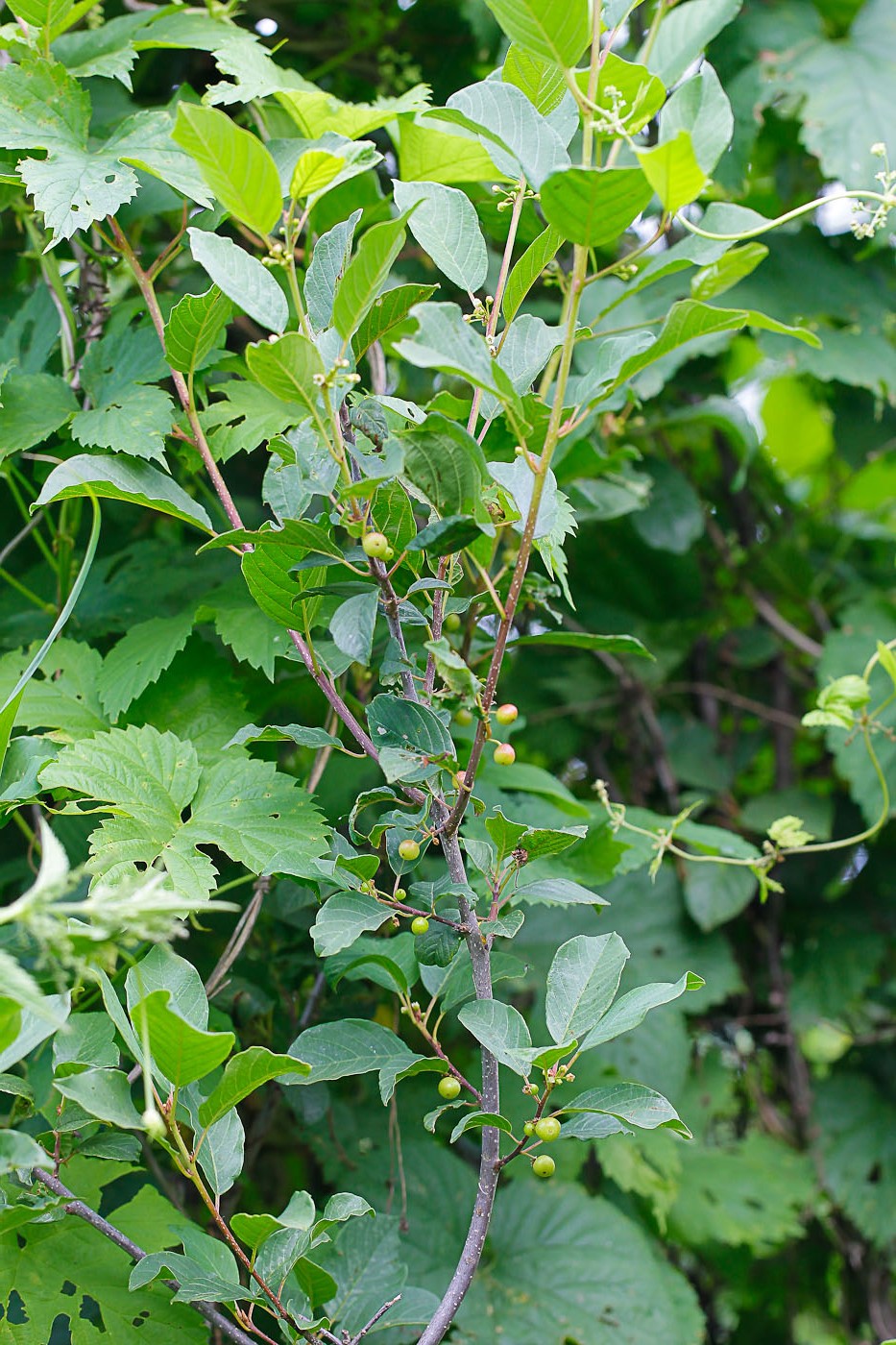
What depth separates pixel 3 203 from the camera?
902 millimetres

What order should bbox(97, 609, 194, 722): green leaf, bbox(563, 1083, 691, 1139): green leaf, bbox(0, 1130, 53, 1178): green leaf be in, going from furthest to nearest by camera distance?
bbox(97, 609, 194, 722): green leaf
bbox(563, 1083, 691, 1139): green leaf
bbox(0, 1130, 53, 1178): green leaf

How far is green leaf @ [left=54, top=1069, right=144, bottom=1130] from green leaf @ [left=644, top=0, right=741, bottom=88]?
63 centimetres

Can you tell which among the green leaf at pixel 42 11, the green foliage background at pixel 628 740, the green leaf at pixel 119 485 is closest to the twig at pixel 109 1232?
the green foliage background at pixel 628 740

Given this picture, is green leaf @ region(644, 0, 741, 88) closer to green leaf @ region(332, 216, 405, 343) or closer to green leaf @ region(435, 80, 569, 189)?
green leaf @ region(435, 80, 569, 189)

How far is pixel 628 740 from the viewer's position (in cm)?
152

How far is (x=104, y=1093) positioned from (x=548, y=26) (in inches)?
22.9

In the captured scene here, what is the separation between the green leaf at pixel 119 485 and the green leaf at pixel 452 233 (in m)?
0.21

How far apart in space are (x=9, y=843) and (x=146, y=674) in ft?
1.12

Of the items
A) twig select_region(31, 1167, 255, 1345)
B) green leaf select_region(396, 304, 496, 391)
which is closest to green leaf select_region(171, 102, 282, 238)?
green leaf select_region(396, 304, 496, 391)

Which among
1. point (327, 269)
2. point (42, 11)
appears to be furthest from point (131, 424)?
point (42, 11)

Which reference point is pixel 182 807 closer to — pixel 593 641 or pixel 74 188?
pixel 593 641

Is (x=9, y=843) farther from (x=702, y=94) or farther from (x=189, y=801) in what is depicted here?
(x=702, y=94)

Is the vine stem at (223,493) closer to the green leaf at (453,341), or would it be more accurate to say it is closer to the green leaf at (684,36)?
the green leaf at (453,341)

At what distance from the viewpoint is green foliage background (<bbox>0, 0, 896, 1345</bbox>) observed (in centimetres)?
81
